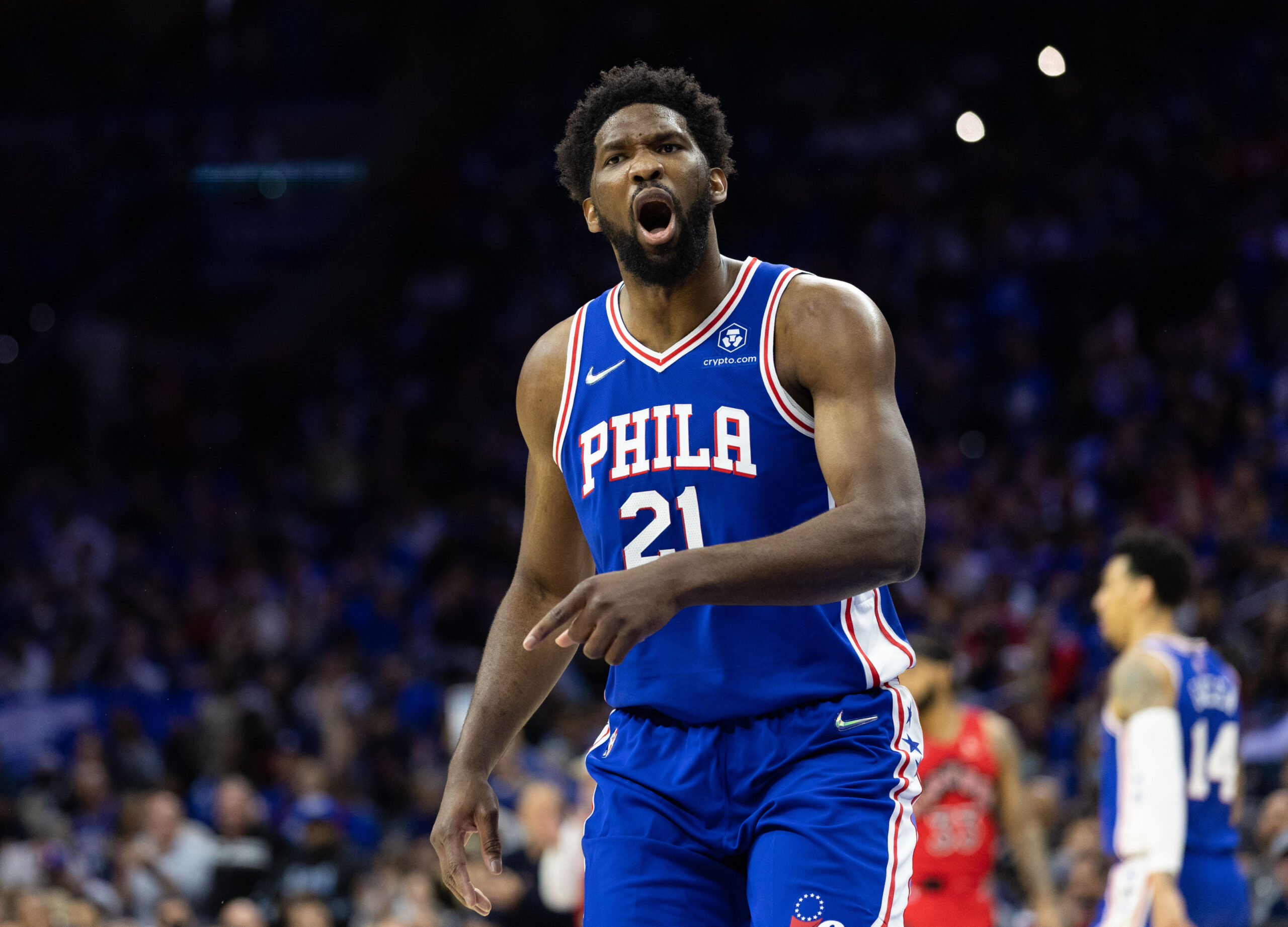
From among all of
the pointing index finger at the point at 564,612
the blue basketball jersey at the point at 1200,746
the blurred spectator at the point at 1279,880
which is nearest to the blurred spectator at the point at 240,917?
the blue basketball jersey at the point at 1200,746

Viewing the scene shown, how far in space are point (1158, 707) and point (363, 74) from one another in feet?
55.8

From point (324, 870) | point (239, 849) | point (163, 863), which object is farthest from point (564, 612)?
point (163, 863)

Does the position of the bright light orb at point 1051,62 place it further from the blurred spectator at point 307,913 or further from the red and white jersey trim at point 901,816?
the red and white jersey trim at point 901,816

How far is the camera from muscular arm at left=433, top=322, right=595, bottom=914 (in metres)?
3.11

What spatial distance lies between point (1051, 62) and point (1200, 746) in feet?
41.2

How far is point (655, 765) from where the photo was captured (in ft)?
9.84

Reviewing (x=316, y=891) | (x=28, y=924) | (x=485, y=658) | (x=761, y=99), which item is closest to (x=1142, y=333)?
(x=761, y=99)

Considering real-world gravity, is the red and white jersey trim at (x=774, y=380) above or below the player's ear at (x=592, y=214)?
below

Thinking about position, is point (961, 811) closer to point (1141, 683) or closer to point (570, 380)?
point (1141, 683)

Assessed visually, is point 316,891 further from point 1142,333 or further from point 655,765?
point 1142,333

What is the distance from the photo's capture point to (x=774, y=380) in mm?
3043

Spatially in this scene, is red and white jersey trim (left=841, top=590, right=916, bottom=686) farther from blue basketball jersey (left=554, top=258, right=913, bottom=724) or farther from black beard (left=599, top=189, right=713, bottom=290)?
black beard (left=599, top=189, right=713, bottom=290)

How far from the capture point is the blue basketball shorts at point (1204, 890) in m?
5.24

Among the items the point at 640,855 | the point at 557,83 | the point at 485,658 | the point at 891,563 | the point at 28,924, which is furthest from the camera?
the point at 557,83
